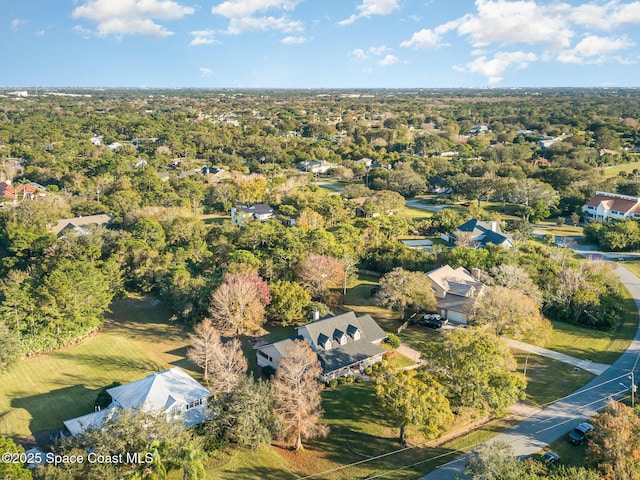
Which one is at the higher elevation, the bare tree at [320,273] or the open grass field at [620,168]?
the open grass field at [620,168]

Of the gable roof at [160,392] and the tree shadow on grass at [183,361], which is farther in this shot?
the tree shadow on grass at [183,361]

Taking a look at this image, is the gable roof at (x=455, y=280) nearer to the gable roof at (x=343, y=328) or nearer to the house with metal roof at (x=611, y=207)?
the gable roof at (x=343, y=328)

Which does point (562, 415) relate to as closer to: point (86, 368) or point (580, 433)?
point (580, 433)

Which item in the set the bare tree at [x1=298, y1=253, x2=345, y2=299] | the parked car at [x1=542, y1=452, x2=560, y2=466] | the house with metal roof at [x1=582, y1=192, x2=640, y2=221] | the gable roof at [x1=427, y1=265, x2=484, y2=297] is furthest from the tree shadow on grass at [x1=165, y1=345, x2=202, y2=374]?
the house with metal roof at [x1=582, y1=192, x2=640, y2=221]

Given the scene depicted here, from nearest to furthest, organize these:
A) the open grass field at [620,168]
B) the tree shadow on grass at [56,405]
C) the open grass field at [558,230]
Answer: the tree shadow on grass at [56,405]
the open grass field at [558,230]
the open grass field at [620,168]

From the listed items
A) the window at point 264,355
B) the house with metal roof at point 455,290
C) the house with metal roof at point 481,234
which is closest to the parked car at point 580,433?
the house with metal roof at point 455,290
